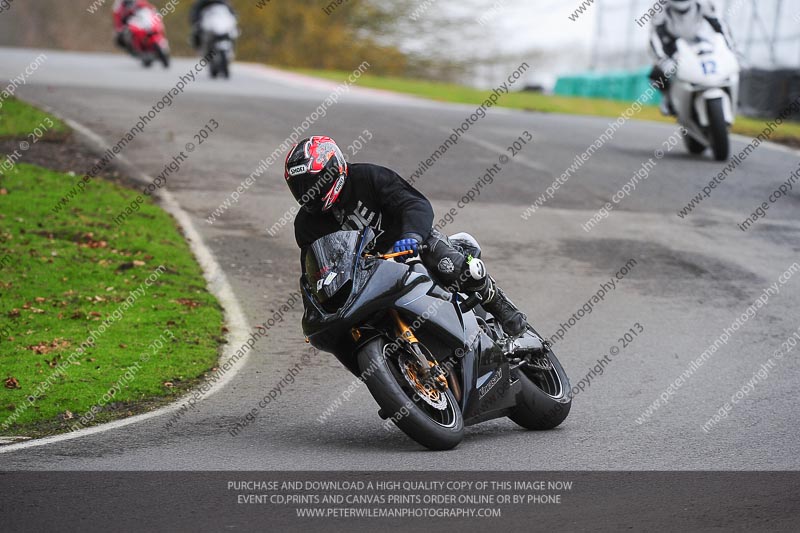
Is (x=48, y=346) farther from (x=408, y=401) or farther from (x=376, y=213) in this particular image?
(x=408, y=401)

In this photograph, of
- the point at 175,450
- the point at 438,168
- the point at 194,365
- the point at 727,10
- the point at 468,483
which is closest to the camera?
the point at 468,483

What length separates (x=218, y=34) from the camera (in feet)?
89.2

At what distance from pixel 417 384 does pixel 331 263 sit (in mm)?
851

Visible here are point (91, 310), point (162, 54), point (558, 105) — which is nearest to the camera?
point (91, 310)

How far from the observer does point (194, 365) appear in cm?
916

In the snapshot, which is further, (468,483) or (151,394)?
(151,394)

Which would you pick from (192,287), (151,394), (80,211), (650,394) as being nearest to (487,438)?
(650,394)

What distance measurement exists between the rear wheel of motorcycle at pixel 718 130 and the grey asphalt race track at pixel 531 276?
26cm

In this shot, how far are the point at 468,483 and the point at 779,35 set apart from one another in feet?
88.1

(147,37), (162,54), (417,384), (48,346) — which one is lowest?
(162,54)

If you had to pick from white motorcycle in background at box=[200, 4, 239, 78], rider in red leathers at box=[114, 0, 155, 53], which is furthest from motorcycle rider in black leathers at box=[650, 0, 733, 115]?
rider in red leathers at box=[114, 0, 155, 53]

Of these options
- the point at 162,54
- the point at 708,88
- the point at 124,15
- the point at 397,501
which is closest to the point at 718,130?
the point at 708,88

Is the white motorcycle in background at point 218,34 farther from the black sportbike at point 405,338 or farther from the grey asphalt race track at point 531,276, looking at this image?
the black sportbike at point 405,338

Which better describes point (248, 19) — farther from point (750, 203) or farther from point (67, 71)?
point (750, 203)
